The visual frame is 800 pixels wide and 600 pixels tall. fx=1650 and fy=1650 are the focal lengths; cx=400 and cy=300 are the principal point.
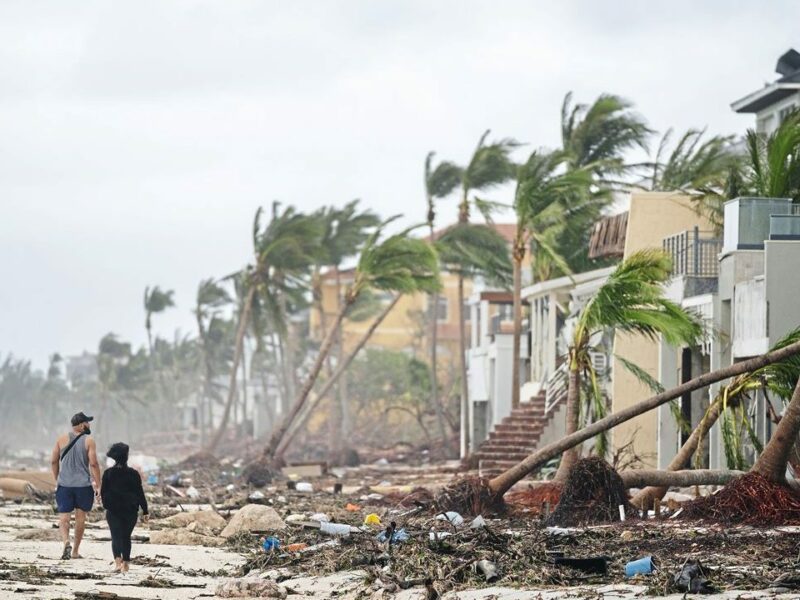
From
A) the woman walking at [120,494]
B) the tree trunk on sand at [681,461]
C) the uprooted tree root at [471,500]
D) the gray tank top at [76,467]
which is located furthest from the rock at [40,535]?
the tree trunk on sand at [681,461]

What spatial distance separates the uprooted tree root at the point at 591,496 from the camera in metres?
20.6

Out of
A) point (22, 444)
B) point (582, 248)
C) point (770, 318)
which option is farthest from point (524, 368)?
point (22, 444)

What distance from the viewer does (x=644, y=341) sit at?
3031 cm

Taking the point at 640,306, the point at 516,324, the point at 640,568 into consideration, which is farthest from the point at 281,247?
the point at 640,568

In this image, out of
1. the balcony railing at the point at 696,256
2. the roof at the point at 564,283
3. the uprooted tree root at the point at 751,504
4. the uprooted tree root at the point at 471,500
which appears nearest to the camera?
the uprooted tree root at the point at 751,504

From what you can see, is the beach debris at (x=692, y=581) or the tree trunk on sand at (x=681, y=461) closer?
the beach debris at (x=692, y=581)

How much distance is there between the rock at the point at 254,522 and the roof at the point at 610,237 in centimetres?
1284

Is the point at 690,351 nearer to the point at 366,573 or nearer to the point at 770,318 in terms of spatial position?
the point at 770,318

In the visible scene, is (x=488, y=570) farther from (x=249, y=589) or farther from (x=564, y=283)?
(x=564, y=283)

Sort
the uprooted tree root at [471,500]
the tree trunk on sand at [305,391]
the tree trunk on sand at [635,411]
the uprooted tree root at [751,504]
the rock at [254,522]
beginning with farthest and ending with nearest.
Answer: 1. the tree trunk on sand at [305,391]
2. the uprooted tree root at [471,500]
3. the rock at [254,522]
4. the tree trunk on sand at [635,411]
5. the uprooted tree root at [751,504]

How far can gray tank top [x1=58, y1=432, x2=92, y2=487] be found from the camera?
16.8 m

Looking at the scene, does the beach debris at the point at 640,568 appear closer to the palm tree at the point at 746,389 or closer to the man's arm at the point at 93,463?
the man's arm at the point at 93,463

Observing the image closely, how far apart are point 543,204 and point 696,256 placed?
8.68 metres

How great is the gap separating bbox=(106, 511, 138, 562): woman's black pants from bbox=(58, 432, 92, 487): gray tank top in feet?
2.80
